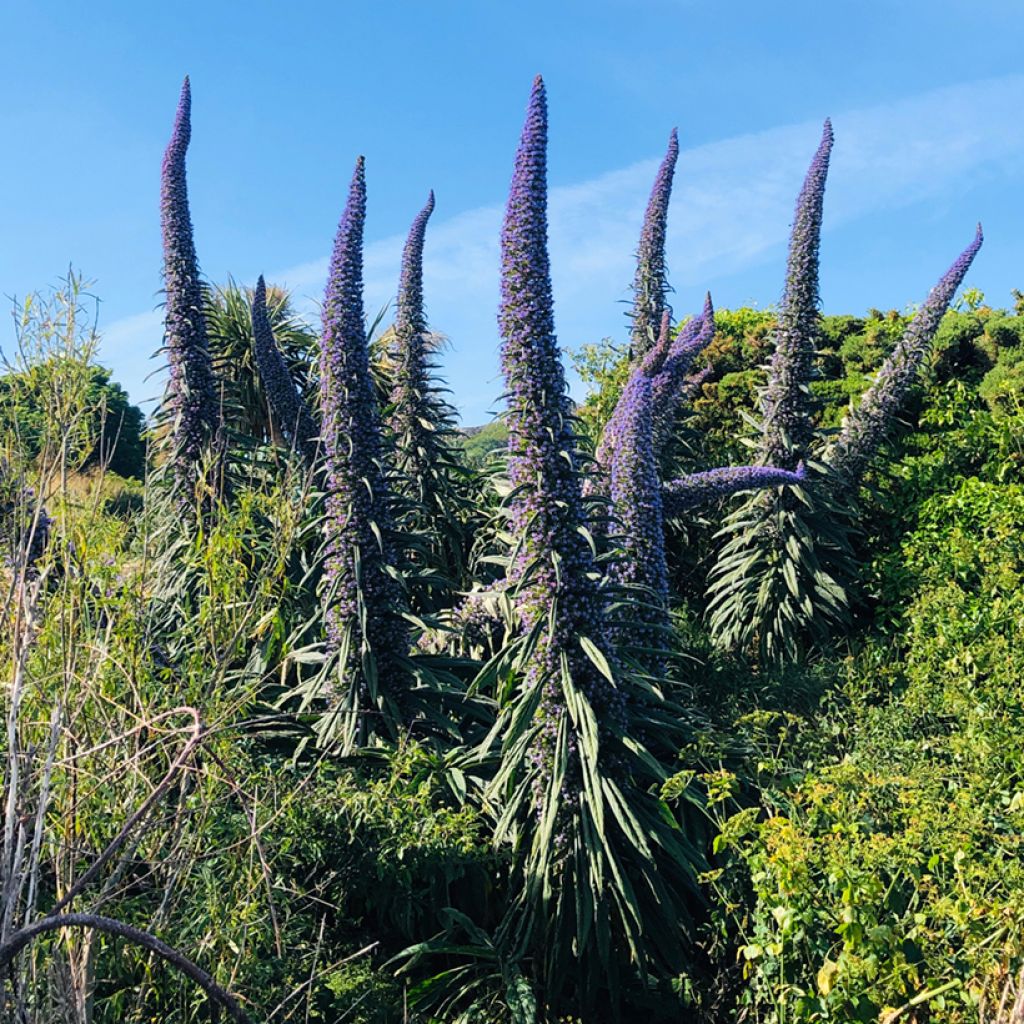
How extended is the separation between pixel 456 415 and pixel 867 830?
205 inches

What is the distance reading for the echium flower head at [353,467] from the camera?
18.7 ft

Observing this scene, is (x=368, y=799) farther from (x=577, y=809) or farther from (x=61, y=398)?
(x=61, y=398)

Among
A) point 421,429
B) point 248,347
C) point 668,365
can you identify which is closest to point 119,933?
point 668,365

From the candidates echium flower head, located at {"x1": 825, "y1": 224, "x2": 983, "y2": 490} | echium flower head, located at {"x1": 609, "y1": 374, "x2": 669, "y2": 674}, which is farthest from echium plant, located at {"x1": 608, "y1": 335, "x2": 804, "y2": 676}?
echium flower head, located at {"x1": 825, "y1": 224, "x2": 983, "y2": 490}

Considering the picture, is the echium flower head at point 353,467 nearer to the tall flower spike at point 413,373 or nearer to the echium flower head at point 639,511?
the echium flower head at point 639,511

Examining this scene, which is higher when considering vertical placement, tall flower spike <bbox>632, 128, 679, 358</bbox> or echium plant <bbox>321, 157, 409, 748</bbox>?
tall flower spike <bbox>632, 128, 679, 358</bbox>

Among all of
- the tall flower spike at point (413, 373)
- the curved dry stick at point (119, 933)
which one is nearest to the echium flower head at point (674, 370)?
the tall flower spike at point (413, 373)

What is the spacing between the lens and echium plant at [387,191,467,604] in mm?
8477

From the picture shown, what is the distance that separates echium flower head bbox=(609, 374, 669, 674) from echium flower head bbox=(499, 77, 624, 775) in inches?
28.1

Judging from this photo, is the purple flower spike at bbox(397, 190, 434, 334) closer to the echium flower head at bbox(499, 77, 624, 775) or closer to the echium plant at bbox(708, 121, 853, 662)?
the echium plant at bbox(708, 121, 853, 662)

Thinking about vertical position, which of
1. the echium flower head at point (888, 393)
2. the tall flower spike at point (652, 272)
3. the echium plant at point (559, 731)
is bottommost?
the echium plant at point (559, 731)

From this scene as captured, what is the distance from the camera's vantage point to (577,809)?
511 cm

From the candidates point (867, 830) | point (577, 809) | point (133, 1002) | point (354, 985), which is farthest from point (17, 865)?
point (867, 830)

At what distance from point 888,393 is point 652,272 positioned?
2304 millimetres
